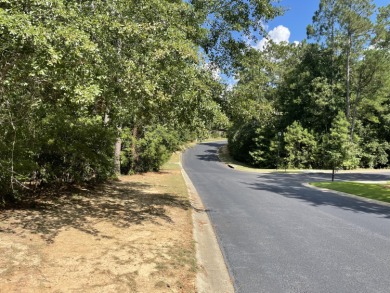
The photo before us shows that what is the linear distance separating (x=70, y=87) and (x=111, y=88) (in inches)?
58.8

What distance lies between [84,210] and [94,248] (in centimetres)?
313

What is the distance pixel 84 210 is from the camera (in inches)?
334

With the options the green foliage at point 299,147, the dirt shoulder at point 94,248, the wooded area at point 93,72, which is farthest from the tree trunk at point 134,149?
the green foliage at point 299,147

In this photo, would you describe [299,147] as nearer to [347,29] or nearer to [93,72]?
[347,29]

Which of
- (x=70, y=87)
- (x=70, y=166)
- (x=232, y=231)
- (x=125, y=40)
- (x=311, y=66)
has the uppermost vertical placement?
(x=311, y=66)

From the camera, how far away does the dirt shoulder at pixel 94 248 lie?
14.0ft

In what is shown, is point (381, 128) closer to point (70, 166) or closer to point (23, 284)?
point (70, 166)

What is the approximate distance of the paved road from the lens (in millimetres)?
4812

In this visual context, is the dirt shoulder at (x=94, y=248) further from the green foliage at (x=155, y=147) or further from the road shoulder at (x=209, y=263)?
the green foliage at (x=155, y=147)

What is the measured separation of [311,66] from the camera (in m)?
41.0

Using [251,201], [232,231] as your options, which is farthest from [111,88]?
[251,201]

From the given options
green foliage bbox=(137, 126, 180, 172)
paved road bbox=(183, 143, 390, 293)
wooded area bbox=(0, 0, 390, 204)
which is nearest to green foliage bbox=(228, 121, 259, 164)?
wooded area bbox=(0, 0, 390, 204)

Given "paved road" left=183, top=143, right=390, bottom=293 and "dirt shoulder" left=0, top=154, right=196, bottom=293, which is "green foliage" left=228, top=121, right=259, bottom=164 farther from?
"dirt shoulder" left=0, top=154, right=196, bottom=293

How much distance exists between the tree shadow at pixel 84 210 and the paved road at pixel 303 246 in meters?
1.72
